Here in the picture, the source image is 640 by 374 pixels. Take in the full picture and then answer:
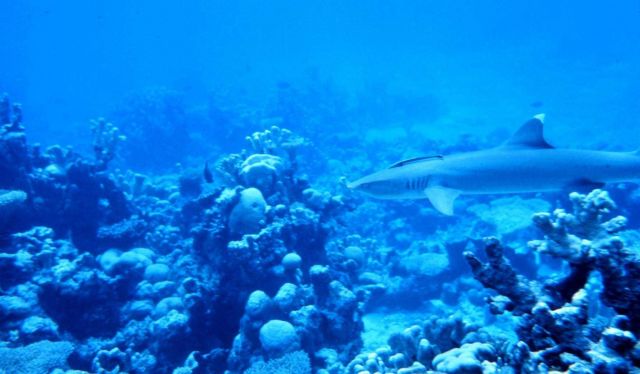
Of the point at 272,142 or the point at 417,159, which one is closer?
the point at 417,159

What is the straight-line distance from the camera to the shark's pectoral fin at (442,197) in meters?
4.78

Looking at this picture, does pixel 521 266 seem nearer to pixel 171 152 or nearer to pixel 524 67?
pixel 171 152

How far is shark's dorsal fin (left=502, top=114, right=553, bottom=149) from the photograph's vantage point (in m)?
4.80

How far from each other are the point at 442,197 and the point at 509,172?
34.0 inches

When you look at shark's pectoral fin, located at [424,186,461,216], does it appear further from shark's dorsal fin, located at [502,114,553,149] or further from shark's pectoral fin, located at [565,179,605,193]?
shark's pectoral fin, located at [565,179,605,193]

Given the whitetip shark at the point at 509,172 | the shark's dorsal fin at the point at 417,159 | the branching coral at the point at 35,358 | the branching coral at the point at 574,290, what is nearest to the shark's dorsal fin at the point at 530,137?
the whitetip shark at the point at 509,172

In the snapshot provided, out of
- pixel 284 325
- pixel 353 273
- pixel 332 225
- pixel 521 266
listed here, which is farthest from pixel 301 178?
pixel 521 266

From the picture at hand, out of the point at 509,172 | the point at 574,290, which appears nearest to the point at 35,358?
the point at 574,290

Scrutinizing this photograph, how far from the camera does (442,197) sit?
4.93m

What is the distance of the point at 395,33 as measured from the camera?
5044 inches

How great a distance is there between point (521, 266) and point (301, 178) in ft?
18.9

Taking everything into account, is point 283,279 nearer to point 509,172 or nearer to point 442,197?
point 442,197

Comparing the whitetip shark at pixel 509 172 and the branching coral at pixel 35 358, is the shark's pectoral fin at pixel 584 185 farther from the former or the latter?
the branching coral at pixel 35 358

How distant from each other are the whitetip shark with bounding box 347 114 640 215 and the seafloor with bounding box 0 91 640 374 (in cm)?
93
